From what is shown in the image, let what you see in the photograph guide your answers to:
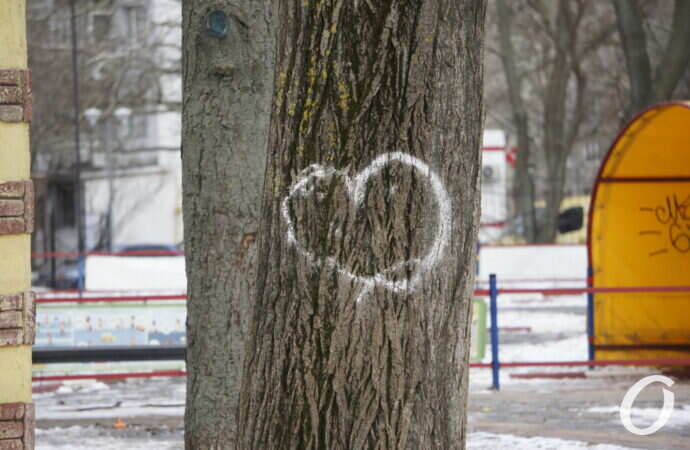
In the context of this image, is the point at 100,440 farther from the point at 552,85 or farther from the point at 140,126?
the point at 140,126

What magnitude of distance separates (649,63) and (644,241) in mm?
9046

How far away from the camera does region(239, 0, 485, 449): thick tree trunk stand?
4.53 m

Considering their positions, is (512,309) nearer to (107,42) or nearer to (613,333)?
(613,333)

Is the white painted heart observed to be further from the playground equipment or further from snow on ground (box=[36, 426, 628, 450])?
the playground equipment

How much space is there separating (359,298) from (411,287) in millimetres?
198

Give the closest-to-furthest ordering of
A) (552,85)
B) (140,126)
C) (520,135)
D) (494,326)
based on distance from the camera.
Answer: (494,326) → (520,135) → (552,85) → (140,126)

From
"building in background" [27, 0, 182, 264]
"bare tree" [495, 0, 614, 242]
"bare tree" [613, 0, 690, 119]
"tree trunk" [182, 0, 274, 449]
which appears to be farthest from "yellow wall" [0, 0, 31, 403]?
"bare tree" [495, 0, 614, 242]

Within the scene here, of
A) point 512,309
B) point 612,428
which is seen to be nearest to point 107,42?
point 512,309

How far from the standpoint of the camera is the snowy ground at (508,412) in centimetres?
995

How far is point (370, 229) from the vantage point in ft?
14.9

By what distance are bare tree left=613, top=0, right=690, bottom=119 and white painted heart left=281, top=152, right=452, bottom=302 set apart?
18.8 metres

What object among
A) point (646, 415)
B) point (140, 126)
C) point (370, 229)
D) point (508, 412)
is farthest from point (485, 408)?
point (140, 126)

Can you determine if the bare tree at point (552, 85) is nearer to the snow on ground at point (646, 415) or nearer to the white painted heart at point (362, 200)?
the snow on ground at point (646, 415)

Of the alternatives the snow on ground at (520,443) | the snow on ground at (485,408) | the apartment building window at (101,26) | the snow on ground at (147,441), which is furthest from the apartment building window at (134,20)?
the snow on ground at (520,443)
